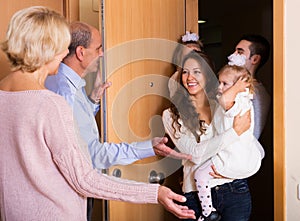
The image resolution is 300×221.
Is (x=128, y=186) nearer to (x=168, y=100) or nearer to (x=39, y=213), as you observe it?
(x=39, y=213)

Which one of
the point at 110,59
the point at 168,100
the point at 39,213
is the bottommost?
the point at 39,213

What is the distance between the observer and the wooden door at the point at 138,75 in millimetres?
1858

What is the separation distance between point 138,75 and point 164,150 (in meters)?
0.40

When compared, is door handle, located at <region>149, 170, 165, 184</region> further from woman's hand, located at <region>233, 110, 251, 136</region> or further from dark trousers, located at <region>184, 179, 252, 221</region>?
woman's hand, located at <region>233, 110, 251, 136</region>

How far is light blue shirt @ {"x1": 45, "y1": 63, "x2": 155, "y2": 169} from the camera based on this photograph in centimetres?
164

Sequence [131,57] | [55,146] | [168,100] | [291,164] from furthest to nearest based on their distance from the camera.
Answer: [168,100] → [131,57] → [291,164] → [55,146]

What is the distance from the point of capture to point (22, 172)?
1.22 metres

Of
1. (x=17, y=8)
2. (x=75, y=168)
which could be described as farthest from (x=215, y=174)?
(x=17, y=8)

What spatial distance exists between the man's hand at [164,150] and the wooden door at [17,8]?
1007 mm

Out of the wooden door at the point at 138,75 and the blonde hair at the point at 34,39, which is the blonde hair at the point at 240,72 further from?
the blonde hair at the point at 34,39

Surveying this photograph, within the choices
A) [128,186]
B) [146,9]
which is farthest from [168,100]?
[128,186]

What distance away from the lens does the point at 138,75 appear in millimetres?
2037

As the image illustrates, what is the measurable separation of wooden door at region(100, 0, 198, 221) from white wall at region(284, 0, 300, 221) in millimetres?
620

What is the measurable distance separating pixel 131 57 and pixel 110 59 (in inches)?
6.6
